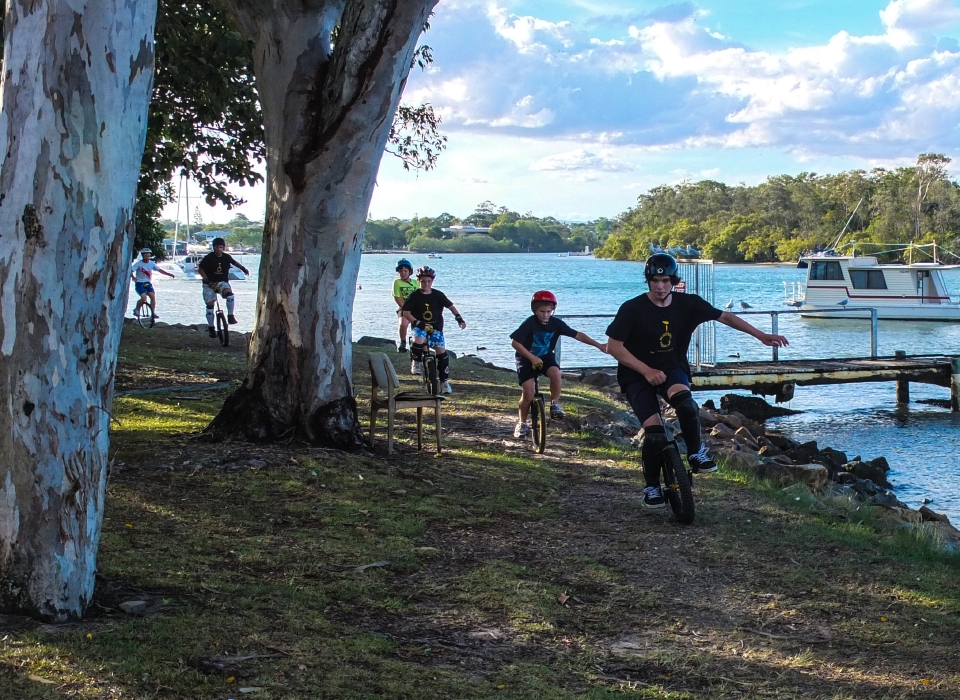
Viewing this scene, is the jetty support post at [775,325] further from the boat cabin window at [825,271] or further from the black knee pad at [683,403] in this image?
the boat cabin window at [825,271]

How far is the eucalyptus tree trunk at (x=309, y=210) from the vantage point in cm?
873

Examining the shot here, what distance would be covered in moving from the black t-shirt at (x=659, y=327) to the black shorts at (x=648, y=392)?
0.05 metres

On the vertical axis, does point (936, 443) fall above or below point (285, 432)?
below

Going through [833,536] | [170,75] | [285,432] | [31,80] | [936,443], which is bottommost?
[936,443]

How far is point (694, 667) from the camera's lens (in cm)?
492

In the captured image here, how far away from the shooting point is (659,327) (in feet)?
24.5

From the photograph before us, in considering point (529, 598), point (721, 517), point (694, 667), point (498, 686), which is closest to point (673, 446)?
point (721, 517)

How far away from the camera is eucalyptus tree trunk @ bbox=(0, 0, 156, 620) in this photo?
14.9 feet

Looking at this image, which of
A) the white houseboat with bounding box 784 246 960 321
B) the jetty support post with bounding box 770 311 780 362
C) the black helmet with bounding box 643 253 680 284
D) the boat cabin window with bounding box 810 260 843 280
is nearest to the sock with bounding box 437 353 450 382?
the jetty support post with bounding box 770 311 780 362

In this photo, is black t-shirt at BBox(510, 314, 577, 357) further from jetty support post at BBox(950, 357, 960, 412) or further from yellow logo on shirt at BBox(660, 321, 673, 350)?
jetty support post at BBox(950, 357, 960, 412)

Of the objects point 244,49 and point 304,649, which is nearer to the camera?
point 304,649

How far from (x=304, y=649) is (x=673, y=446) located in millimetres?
3570

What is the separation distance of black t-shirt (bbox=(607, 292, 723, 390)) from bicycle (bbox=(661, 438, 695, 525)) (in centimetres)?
57

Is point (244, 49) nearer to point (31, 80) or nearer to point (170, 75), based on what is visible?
point (170, 75)
